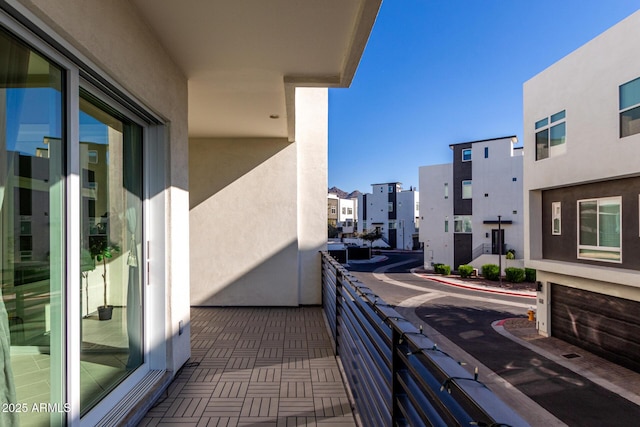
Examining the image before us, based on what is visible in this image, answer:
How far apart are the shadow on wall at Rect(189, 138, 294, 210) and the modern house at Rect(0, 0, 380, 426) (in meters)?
1.19

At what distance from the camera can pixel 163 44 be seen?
2.87 metres

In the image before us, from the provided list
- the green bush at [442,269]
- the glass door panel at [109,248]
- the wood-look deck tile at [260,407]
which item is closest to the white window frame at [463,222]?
the green bush at [442,269]

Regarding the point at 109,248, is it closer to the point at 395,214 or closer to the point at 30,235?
the point at 30,235

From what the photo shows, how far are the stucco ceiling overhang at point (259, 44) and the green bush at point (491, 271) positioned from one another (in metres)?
17.9

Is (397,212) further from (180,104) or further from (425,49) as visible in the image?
(180,104)

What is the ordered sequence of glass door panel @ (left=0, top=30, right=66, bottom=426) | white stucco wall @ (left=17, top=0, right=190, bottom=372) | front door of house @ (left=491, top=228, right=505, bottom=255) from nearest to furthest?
glass door panel @ (left=0, top=30, right=66, bottom=426) → white stucco wall @ (left=17, top=0, right=190, bottom=372) → front door of house @ (left=491, top=228, right=505, bottom=255)

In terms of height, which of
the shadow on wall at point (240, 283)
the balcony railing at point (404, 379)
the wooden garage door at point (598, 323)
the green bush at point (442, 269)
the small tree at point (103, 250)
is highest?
the small tree at point (103, 250)

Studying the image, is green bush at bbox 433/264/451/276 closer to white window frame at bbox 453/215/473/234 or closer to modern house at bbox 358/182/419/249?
white window frame at bbox 453/215/473/234

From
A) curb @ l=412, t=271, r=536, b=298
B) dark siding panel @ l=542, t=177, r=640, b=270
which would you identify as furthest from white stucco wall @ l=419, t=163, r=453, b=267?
dark siding panel @ l=542, t=177, r=640, b=270

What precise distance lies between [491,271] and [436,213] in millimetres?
5893

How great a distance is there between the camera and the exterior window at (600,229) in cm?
792

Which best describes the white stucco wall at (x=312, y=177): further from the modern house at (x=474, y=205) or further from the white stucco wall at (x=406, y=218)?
the white stucco wall at (x=406, y=218)

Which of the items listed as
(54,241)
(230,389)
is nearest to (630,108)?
(230,389)

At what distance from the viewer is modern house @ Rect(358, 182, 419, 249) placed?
40875 millimetres
